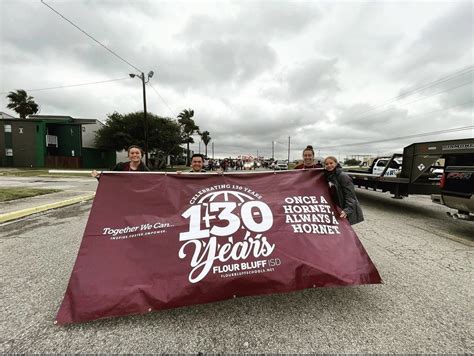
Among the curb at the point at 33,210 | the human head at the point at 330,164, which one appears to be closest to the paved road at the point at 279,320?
the human head at the point at 330,164

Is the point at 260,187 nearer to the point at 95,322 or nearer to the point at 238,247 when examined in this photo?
the point at 238,247

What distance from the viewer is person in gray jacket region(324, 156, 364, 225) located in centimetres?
322

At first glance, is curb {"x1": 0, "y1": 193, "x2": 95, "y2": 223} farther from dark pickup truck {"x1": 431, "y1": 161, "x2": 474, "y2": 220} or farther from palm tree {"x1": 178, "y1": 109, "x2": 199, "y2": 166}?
palm tree {"x1": 178, "y1": 109, "x2": 199, "y2": 166}

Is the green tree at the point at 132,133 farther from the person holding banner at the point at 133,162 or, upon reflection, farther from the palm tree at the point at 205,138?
the palm tree at the point at 205,138

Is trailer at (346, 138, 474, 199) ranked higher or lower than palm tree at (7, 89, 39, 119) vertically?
lower

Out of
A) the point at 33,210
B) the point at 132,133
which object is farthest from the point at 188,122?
the point at 33,210

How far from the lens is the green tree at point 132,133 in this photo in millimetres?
37969

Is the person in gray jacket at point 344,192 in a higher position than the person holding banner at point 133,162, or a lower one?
lower

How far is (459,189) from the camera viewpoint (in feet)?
17.3

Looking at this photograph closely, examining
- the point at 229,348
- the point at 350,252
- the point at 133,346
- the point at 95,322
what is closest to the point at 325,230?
the point at 350,252

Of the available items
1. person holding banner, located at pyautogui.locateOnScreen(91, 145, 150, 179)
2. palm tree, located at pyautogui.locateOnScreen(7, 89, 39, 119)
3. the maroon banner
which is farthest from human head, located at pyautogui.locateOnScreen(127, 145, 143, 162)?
palm tree, located at pyautogui.locateOnScreen(7, 89, 39, 119)

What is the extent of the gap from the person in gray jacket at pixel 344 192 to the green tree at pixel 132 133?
36.8 m

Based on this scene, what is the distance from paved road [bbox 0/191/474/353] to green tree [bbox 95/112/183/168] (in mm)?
36553

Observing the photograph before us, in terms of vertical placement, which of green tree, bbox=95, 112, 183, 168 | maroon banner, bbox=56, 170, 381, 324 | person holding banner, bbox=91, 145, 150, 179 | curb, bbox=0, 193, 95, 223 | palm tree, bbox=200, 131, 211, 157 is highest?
palm tree, bbox=200, 131, 211, 157
